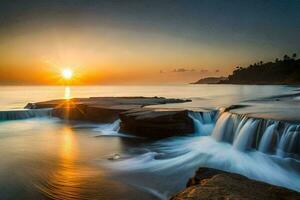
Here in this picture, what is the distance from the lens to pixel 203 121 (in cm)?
2002

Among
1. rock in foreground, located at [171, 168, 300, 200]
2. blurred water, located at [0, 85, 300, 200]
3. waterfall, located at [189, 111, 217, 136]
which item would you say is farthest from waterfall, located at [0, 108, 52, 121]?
rock in foreground, located at [171, 168, 300, 200]

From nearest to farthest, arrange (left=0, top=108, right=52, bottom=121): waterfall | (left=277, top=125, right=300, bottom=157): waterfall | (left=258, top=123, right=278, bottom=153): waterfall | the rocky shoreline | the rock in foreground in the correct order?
the rock in foreground
the rocky shoreline
(left=277, top=125, right=300, bottom=157): waterfall
(left=258, top=123, right=278, bottom=153): waterfall
(left=0, top=108, right=52, bottom=121): waterfall

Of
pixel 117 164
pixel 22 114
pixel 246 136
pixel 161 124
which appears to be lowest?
pixel 117 164

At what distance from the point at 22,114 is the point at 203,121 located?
1889 centimetres

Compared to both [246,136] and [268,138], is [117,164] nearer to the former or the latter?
[246,136]

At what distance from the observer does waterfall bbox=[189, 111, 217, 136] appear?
18547mm

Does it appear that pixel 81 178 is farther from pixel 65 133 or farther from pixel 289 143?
pixel 65 133

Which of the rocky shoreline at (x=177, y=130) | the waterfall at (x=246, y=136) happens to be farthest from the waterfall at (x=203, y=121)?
the waterfall at (x=246, y=136)

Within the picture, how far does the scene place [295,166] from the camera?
35.1 feet

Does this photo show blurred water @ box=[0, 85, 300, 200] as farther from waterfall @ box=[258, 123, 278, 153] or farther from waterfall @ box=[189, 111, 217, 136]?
waterfall @ box=[258, 123, 278, 153]

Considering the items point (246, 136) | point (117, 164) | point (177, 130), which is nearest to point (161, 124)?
point (177, 130)

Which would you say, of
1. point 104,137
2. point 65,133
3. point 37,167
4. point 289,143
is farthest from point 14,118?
point 289,143

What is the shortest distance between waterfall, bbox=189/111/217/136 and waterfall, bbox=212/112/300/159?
138 centimetres

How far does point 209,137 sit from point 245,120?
2.58 metres
